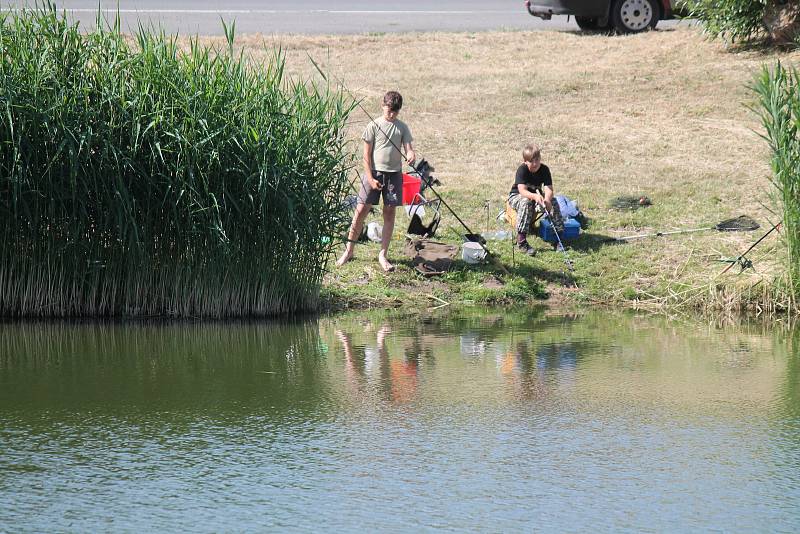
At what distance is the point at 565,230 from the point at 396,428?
5.83 meters

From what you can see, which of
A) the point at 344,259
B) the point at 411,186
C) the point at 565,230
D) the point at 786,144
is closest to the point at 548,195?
the point at 565,230

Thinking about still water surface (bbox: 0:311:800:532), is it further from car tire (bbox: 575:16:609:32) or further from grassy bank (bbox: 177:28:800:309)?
car tire (bbox: 575:16:609:32)

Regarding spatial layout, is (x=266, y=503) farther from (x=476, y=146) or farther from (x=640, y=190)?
(x=476, y=146)

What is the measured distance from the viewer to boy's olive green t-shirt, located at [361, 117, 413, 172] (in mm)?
11375

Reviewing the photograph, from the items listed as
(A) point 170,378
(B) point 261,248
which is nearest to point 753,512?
(A) point 170,378

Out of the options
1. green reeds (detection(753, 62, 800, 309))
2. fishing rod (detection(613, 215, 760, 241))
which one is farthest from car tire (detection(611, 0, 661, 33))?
green reeds (detection(753, 62, 800, 309))

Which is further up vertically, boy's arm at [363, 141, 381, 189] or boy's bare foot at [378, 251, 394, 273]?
boy's arm at [363, 141, 381, 189]

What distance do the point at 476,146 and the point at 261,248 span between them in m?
5.82

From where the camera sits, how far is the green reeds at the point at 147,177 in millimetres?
9812

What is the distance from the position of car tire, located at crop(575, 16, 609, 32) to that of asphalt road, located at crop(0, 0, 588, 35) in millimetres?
676

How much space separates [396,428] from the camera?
701 cm

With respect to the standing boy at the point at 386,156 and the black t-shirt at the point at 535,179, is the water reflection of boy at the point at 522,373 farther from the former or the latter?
the black t-shirt at the point at 535,179

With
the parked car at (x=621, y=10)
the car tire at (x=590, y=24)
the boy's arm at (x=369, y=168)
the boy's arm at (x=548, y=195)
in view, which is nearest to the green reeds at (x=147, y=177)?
the boy's arm at (x=369, y=168)

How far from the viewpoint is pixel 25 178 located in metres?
9.74
